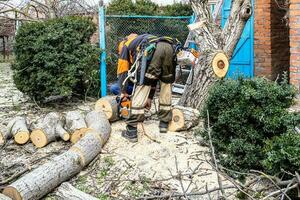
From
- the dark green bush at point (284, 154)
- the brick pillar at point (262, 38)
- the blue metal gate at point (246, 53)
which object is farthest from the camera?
the blue metal gate at point (246, 53)

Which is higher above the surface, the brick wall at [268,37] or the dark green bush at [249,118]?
the brick wall at [268,37]

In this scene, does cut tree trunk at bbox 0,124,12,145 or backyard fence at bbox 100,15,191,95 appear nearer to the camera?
cut tree trunk at bbox 0,124,12,145

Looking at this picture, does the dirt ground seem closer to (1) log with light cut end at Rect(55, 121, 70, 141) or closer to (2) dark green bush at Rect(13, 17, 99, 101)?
(1) log with light cut end at Rect(55, 121, 70, 141)

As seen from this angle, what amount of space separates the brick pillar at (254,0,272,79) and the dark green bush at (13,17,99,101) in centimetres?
356

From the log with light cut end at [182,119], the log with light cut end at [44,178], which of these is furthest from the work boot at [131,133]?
the log with light cut end at [44,178]

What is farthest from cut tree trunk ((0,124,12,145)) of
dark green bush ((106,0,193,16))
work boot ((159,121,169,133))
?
dark green bush ((106,0,193,16))

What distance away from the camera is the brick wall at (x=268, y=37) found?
8734 millimetres

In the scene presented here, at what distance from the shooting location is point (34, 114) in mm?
7410

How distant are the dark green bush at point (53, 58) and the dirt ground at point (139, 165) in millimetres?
1672

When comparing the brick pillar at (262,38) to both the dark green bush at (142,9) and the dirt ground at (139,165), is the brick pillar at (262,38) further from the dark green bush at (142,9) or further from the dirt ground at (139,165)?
the dirt ground at (139,165)

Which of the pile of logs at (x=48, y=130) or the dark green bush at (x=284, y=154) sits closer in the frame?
the dark green bush at (x=284, y=154)

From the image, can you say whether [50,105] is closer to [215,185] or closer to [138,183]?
[138,183]

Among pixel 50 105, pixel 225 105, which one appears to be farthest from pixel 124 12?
pixel 225 105

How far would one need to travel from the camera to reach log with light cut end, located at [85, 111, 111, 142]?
5637 millimetres
